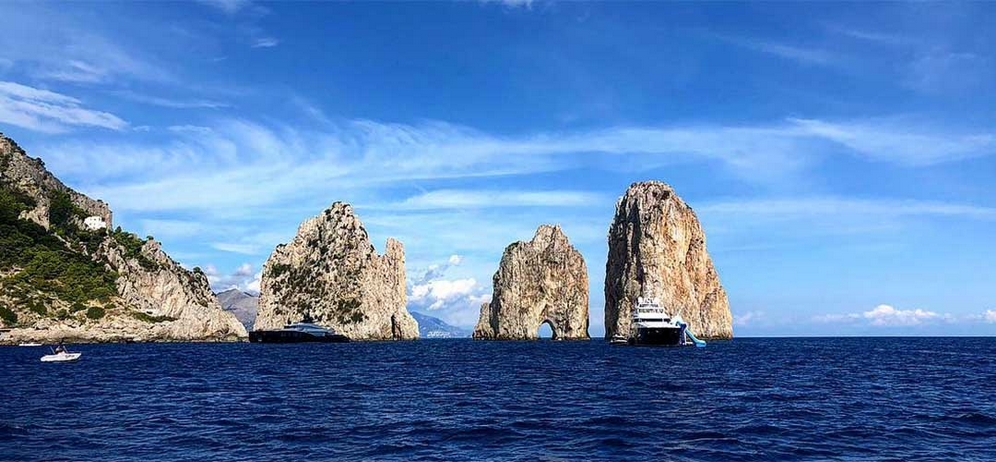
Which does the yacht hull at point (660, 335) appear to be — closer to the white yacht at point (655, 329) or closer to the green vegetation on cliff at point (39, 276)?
the white yacht at point (655, 329)

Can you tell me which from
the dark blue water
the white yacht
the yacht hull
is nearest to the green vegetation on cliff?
the dark blue water

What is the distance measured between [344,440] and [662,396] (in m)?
27.7

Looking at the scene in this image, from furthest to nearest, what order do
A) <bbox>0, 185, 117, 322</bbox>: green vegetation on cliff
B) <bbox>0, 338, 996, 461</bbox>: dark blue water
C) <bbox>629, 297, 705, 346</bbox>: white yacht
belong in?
<bbox>0, 185, 117, 322</bbox>: green vegetation on cliff → <bbox>629, 297, 705, 346</bbox>: white yacht → <bbox>0, 338, 996, 461</bbox>: dark blue water

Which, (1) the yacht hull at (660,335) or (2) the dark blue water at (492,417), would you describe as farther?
(1) the yacht hull at (660,335)

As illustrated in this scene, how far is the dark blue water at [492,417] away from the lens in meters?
31.0

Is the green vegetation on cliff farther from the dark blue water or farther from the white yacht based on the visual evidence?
the white yacht

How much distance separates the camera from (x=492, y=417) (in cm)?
4091

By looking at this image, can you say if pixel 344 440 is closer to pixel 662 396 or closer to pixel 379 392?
pixel 379 392

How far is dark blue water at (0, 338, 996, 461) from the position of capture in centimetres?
3103

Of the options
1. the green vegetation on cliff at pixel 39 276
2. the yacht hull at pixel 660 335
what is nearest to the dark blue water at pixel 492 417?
the yacht hull at pixel 660 335

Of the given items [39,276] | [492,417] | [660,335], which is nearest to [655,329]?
[660,335]

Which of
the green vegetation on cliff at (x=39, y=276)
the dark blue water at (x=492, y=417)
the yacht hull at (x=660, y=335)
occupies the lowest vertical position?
the dark blue water at (x=492, y=417)

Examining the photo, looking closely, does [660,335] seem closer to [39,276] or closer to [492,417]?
[492,417]

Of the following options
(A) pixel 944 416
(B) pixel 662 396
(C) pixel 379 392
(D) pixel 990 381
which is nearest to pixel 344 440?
(C) pixel 379 392
